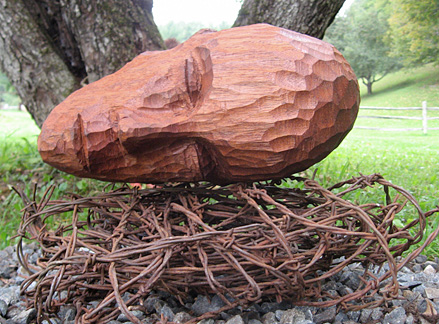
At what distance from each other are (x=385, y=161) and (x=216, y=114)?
7.80 ft

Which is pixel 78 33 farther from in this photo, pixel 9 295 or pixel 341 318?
pixel 341 318

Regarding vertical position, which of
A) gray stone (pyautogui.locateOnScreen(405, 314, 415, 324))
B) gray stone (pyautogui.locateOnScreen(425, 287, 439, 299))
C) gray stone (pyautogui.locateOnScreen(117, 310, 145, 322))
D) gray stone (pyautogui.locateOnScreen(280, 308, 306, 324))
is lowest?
gray stone (pyautogui.locateOnScreen(425, 287, 439, 299))

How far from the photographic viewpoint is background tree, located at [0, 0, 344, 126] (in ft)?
9.07

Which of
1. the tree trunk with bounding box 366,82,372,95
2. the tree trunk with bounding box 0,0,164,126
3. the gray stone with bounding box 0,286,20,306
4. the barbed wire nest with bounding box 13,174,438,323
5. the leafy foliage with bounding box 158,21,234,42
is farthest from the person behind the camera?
the leafy foliage with bounding box 158,21,234,42

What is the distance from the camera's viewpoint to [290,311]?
130 cm

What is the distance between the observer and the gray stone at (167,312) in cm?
134

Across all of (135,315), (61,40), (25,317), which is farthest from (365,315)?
(61,40)

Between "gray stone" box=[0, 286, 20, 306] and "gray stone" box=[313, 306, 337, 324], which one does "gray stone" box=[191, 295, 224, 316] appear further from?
"gray stone" box=[0, 286, 20, 306]

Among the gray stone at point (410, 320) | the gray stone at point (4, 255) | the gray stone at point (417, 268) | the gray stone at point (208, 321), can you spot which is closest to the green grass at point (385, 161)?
the gray stone at point (4, 255)

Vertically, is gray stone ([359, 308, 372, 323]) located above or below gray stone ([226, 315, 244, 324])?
below

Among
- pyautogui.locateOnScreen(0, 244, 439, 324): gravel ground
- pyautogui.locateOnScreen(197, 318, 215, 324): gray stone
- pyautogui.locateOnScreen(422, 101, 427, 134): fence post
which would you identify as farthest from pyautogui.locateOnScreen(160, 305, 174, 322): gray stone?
pyautogui.locateOnScreen(422, 101, 427, 134): fence post

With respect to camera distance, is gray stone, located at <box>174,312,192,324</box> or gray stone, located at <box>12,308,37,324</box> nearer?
gray stone, located at <box>174,312,192,324</box>

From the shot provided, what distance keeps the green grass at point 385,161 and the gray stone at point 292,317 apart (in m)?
1.43

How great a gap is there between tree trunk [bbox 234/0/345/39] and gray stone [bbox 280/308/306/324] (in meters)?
2.10
